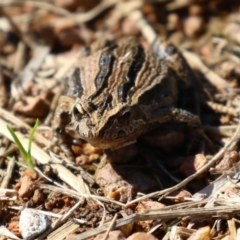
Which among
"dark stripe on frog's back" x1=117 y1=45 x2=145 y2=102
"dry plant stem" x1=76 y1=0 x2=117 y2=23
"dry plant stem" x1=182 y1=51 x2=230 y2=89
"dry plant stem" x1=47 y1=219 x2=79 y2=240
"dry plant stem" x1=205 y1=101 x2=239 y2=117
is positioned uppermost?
"dry plant stem" x1=76 y1=0 x2=117 y2=23

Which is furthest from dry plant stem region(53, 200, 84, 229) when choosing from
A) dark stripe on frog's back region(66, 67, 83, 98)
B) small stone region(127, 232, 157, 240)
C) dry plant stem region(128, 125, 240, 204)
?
dark stripe on frog's back region(66, 67, 83, 98)

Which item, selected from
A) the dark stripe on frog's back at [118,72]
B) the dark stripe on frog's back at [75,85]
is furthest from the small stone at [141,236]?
the dark stripe on frog's back at [75,85]

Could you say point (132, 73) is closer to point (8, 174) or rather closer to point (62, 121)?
point (62, 121)

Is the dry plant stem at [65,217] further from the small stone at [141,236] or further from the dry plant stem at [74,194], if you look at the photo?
the small stone at [141,236]

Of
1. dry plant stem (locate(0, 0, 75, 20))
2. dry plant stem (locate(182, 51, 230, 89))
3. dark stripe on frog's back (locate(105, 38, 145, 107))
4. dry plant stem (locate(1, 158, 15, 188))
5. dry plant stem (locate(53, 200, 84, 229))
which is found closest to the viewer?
dry plant stem (locate(53, 200, 84, 229))

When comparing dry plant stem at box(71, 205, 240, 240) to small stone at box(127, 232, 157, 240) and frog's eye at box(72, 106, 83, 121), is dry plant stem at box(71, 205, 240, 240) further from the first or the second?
frog's eye at box(72, 106, 83, 121)

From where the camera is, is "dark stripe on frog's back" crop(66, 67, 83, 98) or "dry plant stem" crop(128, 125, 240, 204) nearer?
"dry plant stem" crop(128, 125, 240, 204)

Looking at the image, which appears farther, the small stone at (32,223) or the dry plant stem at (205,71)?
the dry plant stem at (205,71)
